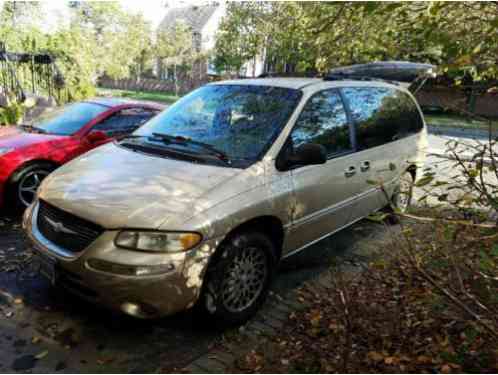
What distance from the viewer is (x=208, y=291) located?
2891mm

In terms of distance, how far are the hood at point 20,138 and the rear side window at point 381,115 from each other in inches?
154

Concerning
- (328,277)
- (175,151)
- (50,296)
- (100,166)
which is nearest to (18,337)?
(50,296)

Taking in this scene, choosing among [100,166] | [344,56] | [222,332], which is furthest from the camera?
[344,56]

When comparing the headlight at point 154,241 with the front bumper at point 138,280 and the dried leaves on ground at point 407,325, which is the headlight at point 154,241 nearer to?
the front bumper at point 138,280

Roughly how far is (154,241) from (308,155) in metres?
1.45

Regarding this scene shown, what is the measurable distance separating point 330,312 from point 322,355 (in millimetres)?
621

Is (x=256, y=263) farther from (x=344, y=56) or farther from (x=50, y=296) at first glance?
(x=344, y=56)

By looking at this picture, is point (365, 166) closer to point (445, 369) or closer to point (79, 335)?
point (445, 369)

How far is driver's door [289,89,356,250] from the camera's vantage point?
356 centimetres

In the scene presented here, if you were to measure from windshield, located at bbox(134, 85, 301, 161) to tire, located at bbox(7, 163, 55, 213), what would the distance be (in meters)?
1.96

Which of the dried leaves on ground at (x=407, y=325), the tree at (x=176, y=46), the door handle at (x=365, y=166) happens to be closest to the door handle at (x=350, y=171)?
the door handle at (x=365, y=166)

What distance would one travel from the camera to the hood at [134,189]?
2.70 meters

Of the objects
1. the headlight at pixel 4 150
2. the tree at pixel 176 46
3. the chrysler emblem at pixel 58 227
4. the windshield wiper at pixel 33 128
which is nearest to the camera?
the chrysler emblem at pixel 58 227

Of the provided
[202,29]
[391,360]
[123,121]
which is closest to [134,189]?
[391,360]
